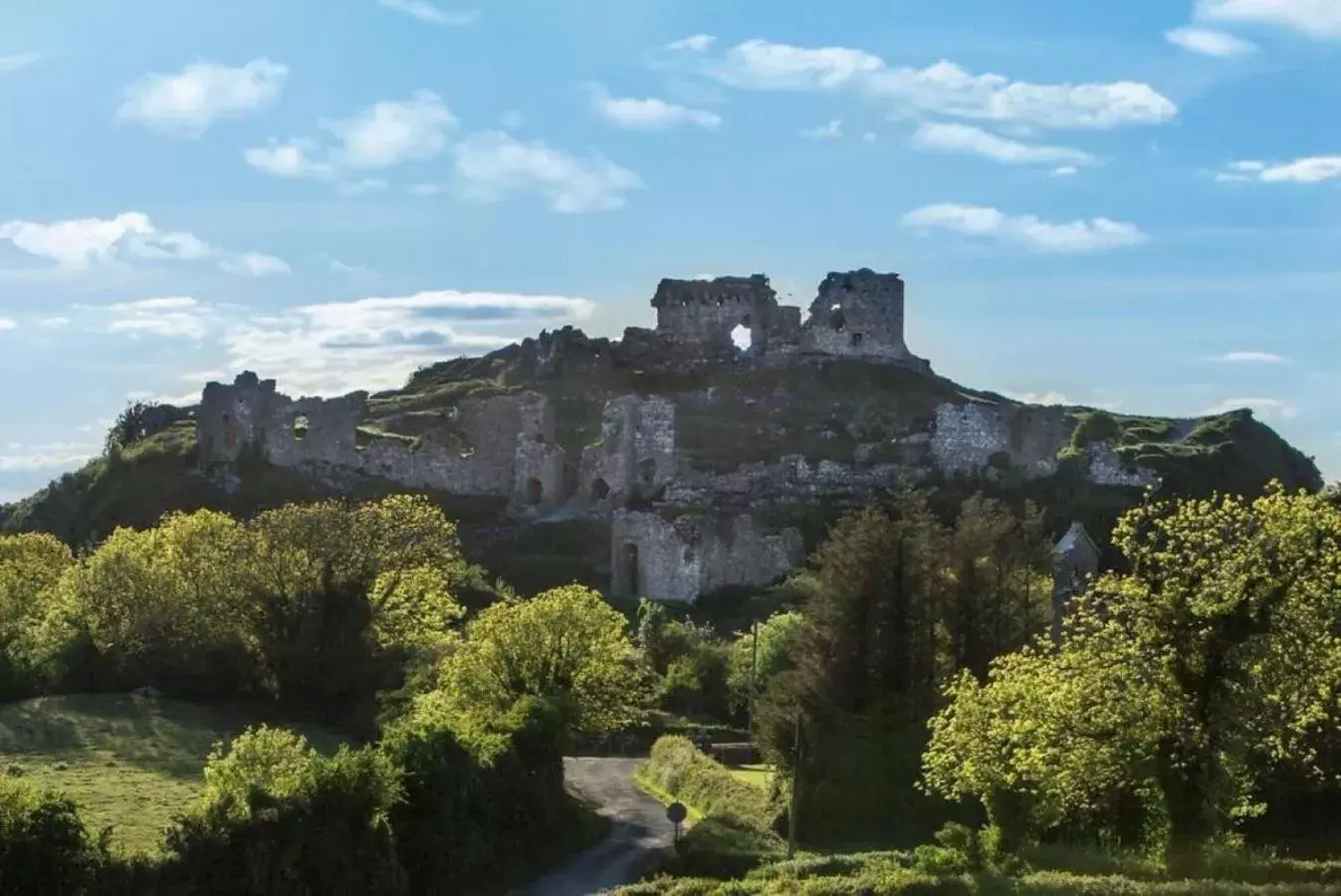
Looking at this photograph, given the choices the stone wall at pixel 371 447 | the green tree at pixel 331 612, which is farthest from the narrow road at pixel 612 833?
the stone wall at pixel 371 447

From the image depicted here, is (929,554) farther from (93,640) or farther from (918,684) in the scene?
(93,640)

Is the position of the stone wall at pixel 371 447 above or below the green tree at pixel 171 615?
above

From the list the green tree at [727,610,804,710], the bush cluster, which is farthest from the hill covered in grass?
the bush cluster

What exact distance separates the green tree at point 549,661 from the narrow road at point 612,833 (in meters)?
2.13

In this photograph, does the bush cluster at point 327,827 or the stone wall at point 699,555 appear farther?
the stone wall at point 699,555

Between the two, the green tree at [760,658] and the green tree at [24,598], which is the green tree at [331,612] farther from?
the green tree at [760,658]

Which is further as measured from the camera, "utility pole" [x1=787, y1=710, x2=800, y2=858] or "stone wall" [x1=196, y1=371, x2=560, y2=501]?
"stone wall" [x1=196, y1=371, x2=560, y2=501]

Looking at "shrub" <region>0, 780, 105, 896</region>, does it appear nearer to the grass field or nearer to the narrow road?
the grass field

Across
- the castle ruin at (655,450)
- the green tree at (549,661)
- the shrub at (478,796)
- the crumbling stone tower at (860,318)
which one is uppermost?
the crumbling stone tower at (860,318)

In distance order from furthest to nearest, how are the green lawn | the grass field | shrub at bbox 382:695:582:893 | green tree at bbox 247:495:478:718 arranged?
green tree at bbox 247:495:478:718 → the green lawn → shrub at bbox 382:695:582:893 → the grass field

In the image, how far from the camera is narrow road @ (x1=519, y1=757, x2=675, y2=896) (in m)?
30.7

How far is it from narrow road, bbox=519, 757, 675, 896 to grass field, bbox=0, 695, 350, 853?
23.9 ft

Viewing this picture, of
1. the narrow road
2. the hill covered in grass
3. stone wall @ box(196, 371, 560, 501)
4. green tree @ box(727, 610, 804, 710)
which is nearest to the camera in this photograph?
the narrow road

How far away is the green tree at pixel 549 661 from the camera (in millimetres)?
38375
